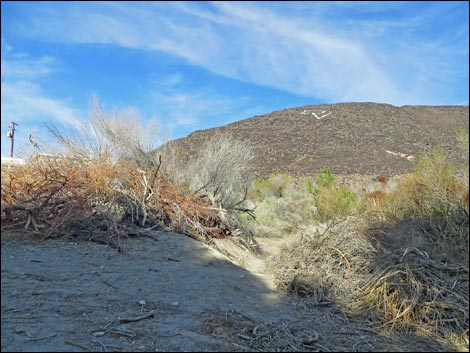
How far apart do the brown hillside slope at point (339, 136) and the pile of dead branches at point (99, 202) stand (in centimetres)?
1816

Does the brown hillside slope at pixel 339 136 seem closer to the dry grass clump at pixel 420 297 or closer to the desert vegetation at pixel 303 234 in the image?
the desert vegetation at pixel 303 234

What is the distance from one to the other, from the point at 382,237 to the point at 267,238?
213 inches

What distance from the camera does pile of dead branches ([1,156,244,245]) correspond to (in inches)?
219

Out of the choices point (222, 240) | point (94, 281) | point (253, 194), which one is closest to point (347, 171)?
point (253, 194)

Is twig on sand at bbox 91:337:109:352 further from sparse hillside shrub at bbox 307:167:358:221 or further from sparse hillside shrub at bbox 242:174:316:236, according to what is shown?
sparse hillside shrub at bbox 242:174:316:236

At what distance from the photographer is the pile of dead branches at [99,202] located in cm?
556

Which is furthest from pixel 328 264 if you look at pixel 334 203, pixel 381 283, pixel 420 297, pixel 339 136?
pixel 339 136

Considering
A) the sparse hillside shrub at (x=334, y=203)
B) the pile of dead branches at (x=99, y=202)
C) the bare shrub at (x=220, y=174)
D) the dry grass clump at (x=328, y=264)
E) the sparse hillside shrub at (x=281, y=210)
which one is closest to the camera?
the pile of dead branches at (x=99, y=202)

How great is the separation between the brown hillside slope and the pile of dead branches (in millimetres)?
18164

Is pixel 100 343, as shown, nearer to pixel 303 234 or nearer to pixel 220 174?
pixel 303 234

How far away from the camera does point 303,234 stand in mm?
8234

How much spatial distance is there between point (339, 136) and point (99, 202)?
34.3 meters

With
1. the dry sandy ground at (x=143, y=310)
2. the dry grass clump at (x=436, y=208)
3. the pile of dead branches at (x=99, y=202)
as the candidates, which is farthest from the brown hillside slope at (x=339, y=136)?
the dry sandy ground at (x=143, y=310)

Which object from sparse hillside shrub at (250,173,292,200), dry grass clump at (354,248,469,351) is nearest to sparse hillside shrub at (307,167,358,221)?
sparse hillside shrub at (250,173,292,200)
